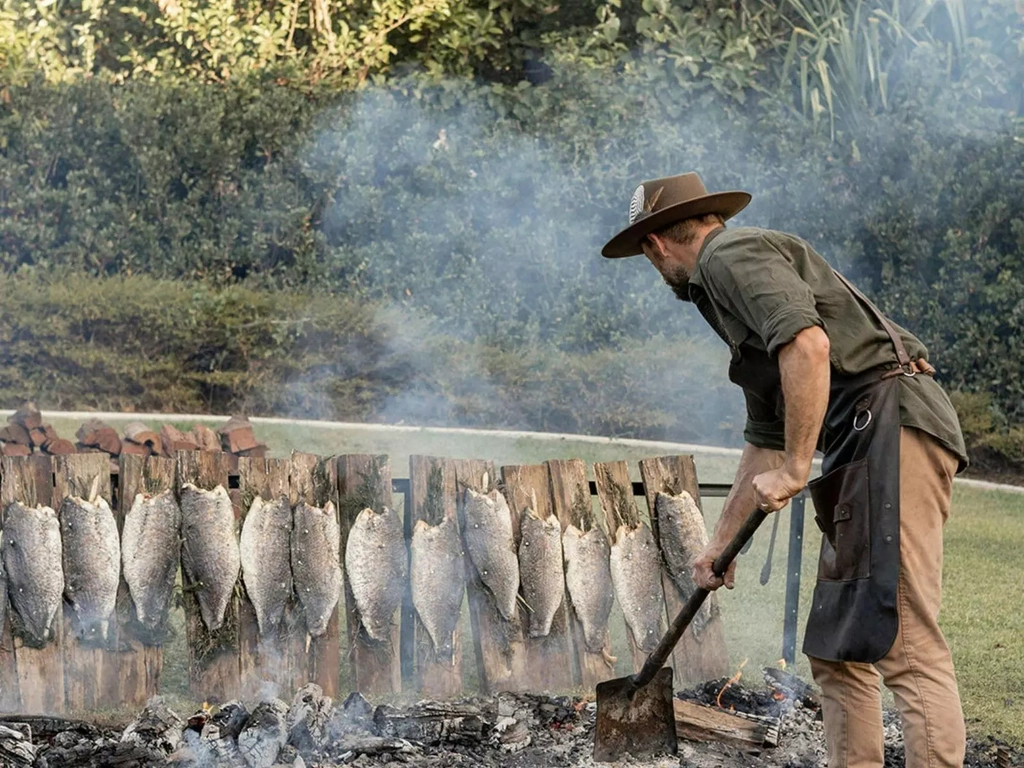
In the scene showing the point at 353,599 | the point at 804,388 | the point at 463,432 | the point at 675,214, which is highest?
the point at 675,214

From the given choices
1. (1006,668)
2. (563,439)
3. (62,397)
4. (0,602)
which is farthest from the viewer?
(62,397)

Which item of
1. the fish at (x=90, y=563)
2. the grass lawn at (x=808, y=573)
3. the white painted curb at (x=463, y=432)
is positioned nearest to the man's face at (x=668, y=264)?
the grass lawn at (x=808, y=573)

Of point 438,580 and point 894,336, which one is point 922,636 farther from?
point 438,580

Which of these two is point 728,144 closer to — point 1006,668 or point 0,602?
point 1006,668

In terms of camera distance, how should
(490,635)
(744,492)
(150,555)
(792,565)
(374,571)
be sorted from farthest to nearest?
(792,565) → (490,635) → (374,571) → (150,555) → (744,492)

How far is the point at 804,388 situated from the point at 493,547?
1.90 meters

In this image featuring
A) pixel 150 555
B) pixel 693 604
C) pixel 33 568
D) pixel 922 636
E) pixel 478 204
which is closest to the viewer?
pixel 922 636

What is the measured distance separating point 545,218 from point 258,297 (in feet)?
9.11

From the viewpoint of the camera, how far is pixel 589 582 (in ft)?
16.6

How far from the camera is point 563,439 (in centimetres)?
1044

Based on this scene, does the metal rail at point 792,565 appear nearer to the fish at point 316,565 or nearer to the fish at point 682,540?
the fish at point 682,540

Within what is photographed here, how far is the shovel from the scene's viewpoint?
4355mm

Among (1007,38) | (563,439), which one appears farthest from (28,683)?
(1007,38)

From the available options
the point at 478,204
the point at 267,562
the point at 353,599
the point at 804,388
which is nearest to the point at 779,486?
the point at 804,388
